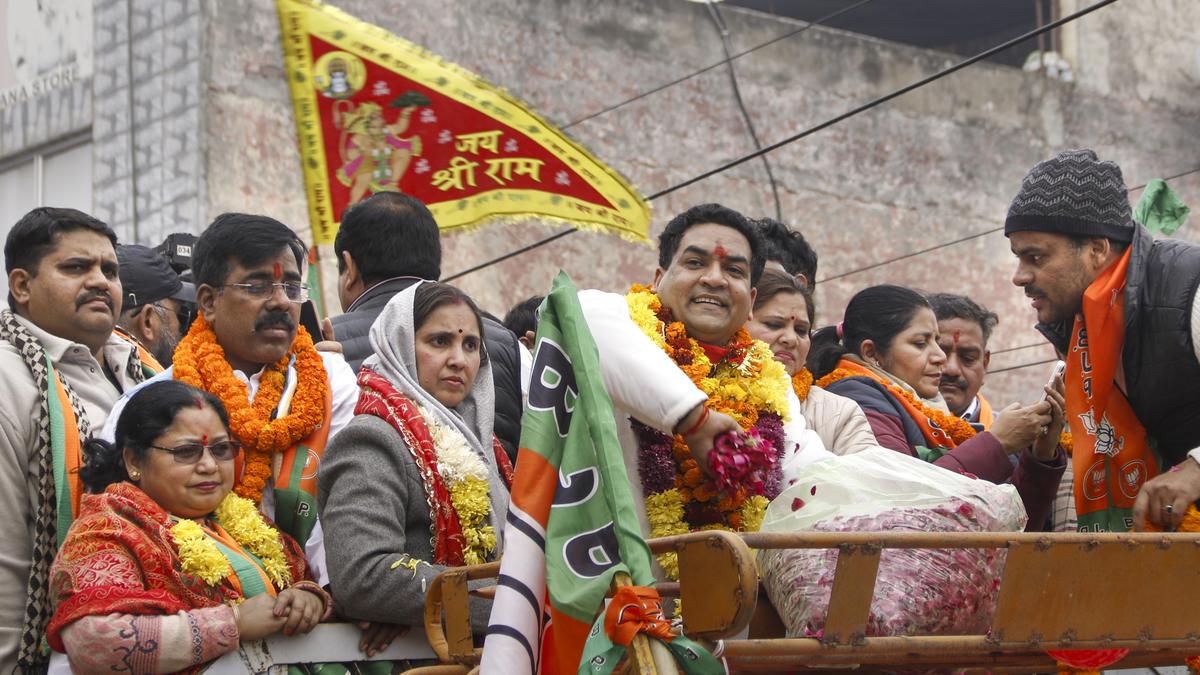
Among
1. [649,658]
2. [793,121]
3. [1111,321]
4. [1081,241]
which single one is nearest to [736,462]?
[649,658]

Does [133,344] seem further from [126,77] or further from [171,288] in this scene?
[126,77]

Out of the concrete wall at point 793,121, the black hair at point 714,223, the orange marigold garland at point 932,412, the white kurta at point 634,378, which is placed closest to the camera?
the white kurta at point 634,378

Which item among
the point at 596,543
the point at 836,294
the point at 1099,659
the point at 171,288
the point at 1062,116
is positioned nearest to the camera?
the point at 596,543

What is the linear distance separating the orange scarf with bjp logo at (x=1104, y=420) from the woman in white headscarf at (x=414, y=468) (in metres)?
1.69

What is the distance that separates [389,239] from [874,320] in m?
1.81

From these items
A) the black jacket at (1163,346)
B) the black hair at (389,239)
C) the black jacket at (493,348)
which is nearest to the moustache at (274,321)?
the black jacket at (493,348)

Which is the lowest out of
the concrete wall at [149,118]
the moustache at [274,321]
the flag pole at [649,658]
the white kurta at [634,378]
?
the flag pole at [649,658]

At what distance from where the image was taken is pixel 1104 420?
4766mm

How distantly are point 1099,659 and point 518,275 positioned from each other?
1085 centimetres

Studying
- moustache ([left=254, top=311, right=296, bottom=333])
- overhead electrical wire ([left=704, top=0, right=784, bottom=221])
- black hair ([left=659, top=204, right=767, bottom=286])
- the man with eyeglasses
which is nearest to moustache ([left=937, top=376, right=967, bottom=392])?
black hair ([left=659, top=204, right=767, bottom=286])

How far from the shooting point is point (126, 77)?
1226 centimetres

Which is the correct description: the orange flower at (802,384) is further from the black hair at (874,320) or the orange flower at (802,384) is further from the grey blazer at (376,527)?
the grey blazer at (376,527)

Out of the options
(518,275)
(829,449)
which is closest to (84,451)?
(829,449)

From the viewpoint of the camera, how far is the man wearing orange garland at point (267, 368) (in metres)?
4.50
